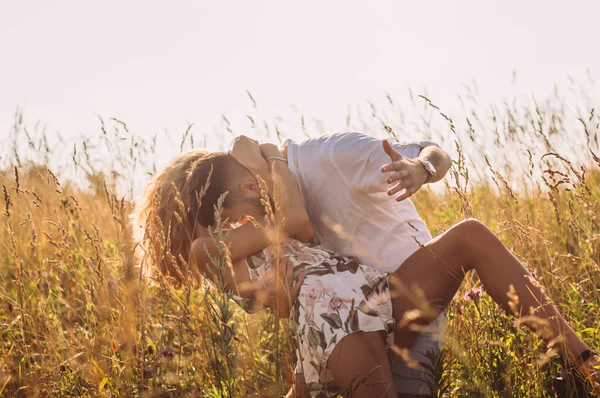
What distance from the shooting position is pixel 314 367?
2039 mm

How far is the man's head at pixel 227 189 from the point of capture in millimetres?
2459

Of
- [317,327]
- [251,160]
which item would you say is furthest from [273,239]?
[251,160]

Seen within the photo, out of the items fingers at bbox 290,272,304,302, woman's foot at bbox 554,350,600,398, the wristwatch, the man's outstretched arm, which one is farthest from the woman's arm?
woman's foot at bbox 554,350,600,398

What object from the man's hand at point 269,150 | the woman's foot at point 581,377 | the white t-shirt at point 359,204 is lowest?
the woman's foot at point 581,377

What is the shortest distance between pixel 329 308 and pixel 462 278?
0.45 metres

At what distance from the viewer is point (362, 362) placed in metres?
1.94

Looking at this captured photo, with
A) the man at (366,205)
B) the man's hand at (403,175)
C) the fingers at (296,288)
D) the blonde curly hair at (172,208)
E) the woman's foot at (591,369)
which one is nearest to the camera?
the woman's foot at (591,369)

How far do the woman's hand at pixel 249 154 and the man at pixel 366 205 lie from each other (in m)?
0.15

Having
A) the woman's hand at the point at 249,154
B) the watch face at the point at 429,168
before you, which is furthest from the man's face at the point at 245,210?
the watch face at the point at 429,168

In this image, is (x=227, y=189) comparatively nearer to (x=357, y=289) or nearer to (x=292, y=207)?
(x=292, y=207)

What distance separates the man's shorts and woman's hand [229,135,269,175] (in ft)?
2.87

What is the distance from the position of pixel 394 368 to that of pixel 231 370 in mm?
901

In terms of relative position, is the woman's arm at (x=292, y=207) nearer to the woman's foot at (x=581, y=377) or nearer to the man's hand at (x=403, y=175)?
the man's hand at (x=403, y=175)

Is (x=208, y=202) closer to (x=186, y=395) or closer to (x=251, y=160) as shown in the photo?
(x=251, y=160)
